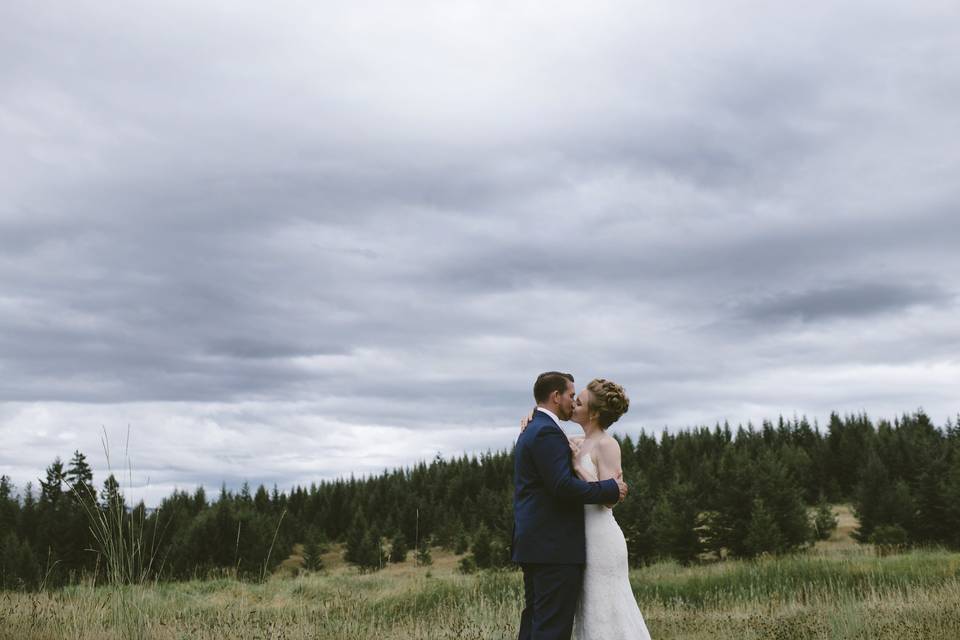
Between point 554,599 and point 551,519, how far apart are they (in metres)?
0.58

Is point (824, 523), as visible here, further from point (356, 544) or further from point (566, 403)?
point (566, 403)

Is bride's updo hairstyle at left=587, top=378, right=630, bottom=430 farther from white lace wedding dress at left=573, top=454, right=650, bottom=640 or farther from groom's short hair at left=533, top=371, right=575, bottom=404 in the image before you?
white lace wedding dress at left=573, top=454, right=650, bottom=640

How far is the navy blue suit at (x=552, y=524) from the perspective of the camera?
5723mm

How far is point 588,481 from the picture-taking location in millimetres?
6082

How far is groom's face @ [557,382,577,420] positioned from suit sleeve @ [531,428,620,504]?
26 cm

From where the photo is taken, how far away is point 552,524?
586 centimetres

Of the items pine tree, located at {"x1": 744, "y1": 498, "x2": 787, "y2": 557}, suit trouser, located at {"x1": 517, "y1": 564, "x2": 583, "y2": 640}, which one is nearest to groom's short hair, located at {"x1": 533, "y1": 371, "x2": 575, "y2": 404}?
suit trouser, located at {"x1": 517, "y1": 564, "x2": 583, "y2": 640}

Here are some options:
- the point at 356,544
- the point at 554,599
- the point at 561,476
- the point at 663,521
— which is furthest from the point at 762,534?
the point at 561,476

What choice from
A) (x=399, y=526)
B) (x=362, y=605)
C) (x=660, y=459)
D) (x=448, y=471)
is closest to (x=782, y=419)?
(x=660, y=459)

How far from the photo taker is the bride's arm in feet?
20.1

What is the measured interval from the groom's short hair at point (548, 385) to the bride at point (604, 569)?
419mm

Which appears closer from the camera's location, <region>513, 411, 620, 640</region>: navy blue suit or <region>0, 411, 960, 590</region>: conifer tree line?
<region>513, 411, 620, 640</region>: navy blue suit

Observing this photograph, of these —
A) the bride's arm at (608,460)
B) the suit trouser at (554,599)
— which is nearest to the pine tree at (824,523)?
the bride's arm at (608,460)

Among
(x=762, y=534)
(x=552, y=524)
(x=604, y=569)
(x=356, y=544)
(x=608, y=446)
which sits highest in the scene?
(x=608, y=446)
